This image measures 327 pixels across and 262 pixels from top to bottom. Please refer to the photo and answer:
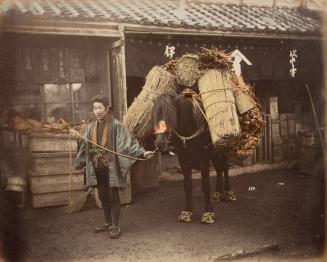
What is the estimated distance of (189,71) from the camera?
6539mm

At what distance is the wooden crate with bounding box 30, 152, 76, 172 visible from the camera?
739 cm

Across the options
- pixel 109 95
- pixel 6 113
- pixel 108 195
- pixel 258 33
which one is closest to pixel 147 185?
pixel 109 95

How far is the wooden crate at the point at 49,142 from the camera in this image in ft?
24.3

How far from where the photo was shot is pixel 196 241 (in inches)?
229

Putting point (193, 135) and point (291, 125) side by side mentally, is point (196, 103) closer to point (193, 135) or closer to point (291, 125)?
point (193, 135)

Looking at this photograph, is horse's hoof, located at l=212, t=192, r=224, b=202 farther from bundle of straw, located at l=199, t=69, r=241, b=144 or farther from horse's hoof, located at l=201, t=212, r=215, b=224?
bundle of straw, located at l=199, t=69, r=241, b=144

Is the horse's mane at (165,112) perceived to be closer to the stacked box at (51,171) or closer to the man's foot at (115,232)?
the man's foot at (115,232)

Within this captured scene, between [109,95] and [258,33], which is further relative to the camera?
[258,33]

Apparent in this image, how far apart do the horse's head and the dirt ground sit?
153 cm

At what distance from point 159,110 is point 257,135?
6.46ft

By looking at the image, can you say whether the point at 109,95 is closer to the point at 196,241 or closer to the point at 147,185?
the point at 147,185

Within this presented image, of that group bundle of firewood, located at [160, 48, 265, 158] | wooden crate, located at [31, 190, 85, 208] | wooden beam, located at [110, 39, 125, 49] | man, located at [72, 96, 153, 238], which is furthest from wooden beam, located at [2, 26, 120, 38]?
wooden crate, located at [31, 190, 85, 208]

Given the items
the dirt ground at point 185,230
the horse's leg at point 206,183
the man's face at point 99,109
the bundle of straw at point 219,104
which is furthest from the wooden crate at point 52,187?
the bundle of straw at point 219,104

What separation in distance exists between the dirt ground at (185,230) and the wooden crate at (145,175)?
0.48m
